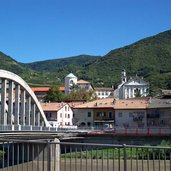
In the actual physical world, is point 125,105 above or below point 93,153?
above

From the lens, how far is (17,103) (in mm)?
55281

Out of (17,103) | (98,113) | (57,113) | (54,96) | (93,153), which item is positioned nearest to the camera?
(93,153)

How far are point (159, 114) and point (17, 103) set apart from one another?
25.3m

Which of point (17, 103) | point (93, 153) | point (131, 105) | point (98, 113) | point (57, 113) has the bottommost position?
point (57, 113)

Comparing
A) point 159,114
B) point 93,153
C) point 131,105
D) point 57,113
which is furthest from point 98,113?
point 93,153

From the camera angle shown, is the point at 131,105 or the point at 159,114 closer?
the point at 159,114

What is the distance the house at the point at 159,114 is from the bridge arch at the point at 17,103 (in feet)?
58.5

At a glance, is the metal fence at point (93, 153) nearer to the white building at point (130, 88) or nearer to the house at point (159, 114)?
the house at point (159, 114)

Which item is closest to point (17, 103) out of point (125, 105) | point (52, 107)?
point (125, 105)

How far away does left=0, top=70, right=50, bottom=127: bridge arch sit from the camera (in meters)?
52.2

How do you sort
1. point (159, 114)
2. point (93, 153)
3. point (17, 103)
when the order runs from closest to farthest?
point (93, 153), point (17, 103), point (159, 114)

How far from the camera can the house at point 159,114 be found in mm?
68438

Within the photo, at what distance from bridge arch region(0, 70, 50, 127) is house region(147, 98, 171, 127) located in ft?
58.5

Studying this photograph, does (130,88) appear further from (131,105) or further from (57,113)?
(131,105)
